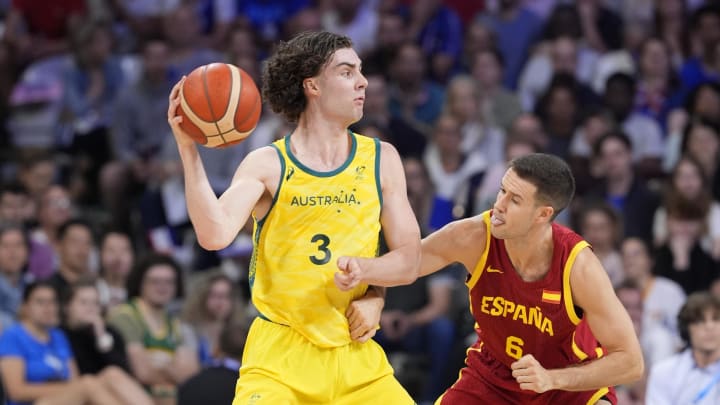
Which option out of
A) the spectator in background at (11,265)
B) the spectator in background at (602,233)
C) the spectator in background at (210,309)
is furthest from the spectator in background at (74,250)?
the spectator in background at (602,233)

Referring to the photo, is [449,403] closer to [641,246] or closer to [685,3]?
[641,246]

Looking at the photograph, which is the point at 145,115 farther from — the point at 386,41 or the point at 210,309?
the point at 210,309

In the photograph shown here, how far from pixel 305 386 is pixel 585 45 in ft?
26.6

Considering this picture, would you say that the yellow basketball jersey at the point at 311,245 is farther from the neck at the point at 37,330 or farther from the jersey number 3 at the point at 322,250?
the neck at the point at 37,330

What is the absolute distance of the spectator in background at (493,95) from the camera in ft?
38.0

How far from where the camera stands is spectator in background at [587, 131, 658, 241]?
1021 centimetres

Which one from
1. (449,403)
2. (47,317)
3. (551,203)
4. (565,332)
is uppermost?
(551,203)

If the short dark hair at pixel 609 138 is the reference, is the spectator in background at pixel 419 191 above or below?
below

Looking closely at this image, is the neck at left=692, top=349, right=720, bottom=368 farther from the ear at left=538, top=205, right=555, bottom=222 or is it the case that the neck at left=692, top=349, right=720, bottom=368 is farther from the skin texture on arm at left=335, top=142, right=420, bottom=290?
the skin texture on arm at left=335, top=142, right=420, bottom=290

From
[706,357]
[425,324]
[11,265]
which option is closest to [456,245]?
[706,357]

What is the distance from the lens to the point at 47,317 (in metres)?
8.96

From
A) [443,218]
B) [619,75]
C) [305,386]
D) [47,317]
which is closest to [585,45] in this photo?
[619,75]

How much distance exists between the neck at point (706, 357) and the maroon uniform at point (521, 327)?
6.18 ft

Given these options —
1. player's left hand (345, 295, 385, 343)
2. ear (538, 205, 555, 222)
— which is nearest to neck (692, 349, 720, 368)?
ear (538, 205, 555, 222)
